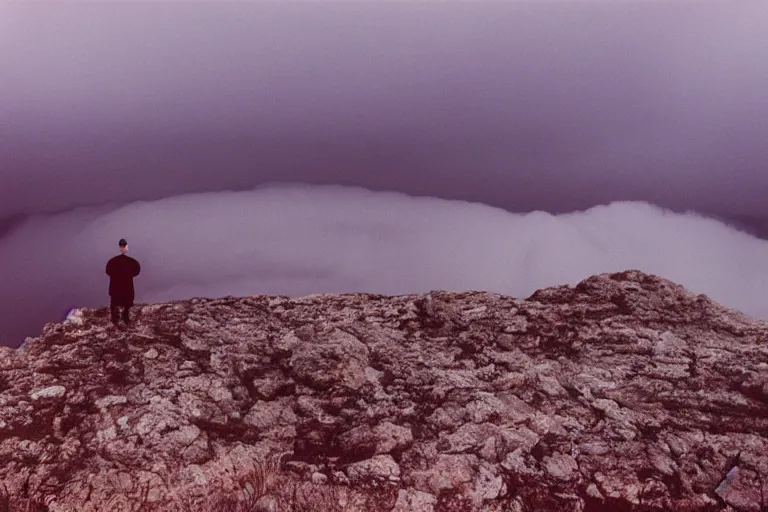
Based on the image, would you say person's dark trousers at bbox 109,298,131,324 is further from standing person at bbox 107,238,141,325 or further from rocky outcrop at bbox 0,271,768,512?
rocky outcrop at bbox 0,271,768,512

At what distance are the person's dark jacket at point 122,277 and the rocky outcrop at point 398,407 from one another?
981mm

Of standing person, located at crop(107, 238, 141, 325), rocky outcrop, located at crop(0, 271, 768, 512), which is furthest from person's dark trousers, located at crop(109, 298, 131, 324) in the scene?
rocky outcrop, located at crop(0, 271, 768, 512)

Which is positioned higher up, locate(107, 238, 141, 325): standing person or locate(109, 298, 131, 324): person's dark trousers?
locate(107, 238, 141, 325): standing person

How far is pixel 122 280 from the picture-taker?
683 inches

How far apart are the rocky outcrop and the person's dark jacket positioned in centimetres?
98

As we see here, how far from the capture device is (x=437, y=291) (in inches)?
822

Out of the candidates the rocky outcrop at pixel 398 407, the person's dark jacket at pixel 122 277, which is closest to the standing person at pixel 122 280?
the person's dark jacket at pixel 122 277

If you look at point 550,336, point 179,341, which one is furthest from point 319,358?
point 550,336

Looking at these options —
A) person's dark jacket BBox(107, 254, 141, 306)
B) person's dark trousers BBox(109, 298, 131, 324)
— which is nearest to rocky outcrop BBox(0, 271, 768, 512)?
person's dark trousers BBox(109, 298, 131, 324)

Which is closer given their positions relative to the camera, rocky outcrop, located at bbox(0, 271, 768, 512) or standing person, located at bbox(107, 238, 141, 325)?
rocky outcrop, located at bbox(0, 271, 768, 512)

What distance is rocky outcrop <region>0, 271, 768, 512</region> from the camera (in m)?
12.7

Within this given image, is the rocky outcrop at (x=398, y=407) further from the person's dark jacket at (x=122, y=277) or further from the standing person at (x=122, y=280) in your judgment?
the person's dark jacket at (x=122, y=277)

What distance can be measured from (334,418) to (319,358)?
2301 millimetres

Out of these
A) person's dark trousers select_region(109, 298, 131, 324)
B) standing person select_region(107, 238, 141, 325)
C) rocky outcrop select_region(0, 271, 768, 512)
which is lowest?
rocky outcrop select_region(0, 271, 768, 512)
